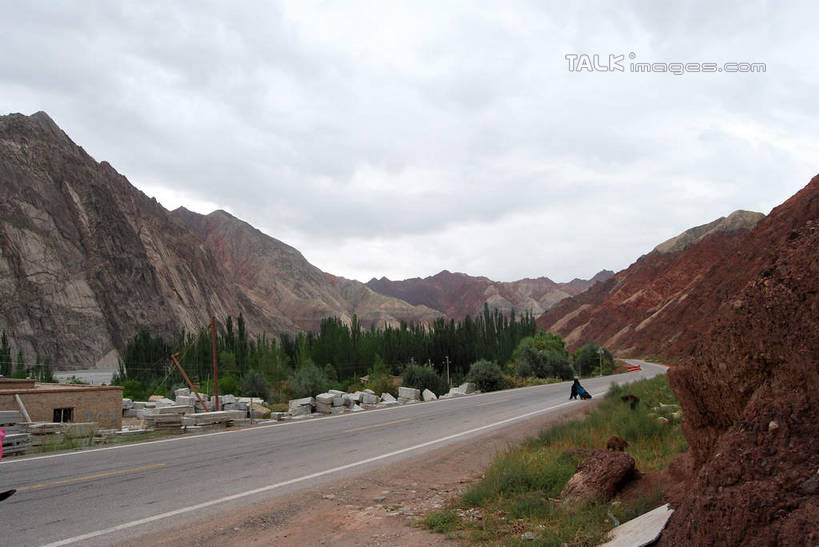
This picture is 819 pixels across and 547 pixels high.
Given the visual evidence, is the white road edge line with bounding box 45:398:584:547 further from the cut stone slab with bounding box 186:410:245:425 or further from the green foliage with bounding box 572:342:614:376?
the green foliage with bounding box 572:342:614:376

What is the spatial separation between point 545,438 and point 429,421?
22.4 feet

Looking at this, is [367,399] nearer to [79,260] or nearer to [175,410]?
[175,410]

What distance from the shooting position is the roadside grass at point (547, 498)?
208 inches

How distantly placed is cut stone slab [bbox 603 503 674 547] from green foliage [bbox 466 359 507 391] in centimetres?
3269

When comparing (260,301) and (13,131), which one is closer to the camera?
(13,131)

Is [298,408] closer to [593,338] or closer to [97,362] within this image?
[97,362]

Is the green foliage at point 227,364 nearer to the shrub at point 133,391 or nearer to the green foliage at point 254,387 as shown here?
the shrub at point 133,391

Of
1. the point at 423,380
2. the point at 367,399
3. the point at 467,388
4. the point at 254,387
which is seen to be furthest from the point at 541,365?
the point at 367,399

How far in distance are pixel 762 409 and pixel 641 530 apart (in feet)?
4.43

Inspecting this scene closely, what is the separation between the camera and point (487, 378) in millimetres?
37438

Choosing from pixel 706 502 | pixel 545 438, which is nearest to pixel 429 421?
pixel 545 438

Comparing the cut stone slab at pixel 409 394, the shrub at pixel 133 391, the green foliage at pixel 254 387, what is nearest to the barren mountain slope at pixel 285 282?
the shrub at pixel 133 391

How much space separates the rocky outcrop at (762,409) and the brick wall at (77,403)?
1867 centimetres

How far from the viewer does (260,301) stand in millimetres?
126938
